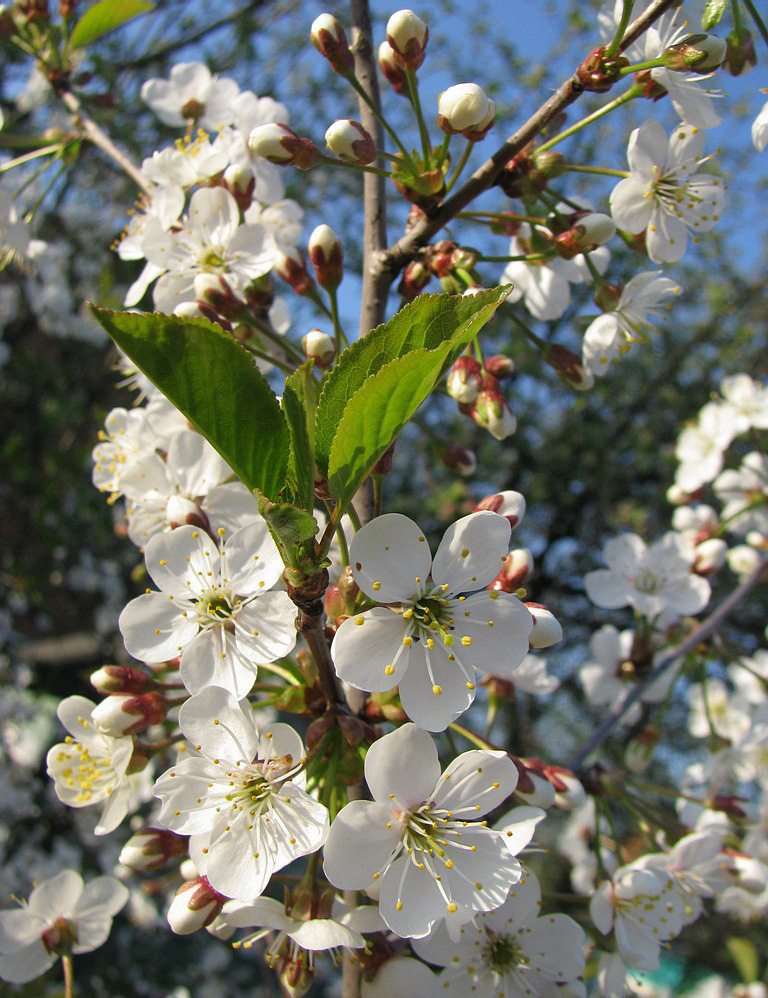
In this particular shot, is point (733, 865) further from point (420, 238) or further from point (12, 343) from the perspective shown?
point (12, 343)

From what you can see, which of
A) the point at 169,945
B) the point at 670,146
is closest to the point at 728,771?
the point at 670,146

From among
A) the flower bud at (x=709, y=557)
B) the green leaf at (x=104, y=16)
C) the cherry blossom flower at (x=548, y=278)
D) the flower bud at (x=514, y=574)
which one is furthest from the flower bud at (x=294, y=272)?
the flower bud at (x=709, y=557)

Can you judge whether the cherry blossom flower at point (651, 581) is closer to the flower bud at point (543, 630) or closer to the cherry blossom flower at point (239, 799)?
the flower bud at point (543, 630)

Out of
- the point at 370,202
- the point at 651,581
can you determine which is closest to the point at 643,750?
the point at 651,581

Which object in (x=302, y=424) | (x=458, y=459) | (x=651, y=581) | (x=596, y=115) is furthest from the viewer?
(x=651, y=581)

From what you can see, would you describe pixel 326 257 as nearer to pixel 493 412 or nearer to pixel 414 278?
pixel 414 278

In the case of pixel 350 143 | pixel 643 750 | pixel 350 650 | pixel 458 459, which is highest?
pixel 350 143

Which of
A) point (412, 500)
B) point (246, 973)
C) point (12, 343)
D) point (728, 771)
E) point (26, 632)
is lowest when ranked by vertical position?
point (246, 973)
